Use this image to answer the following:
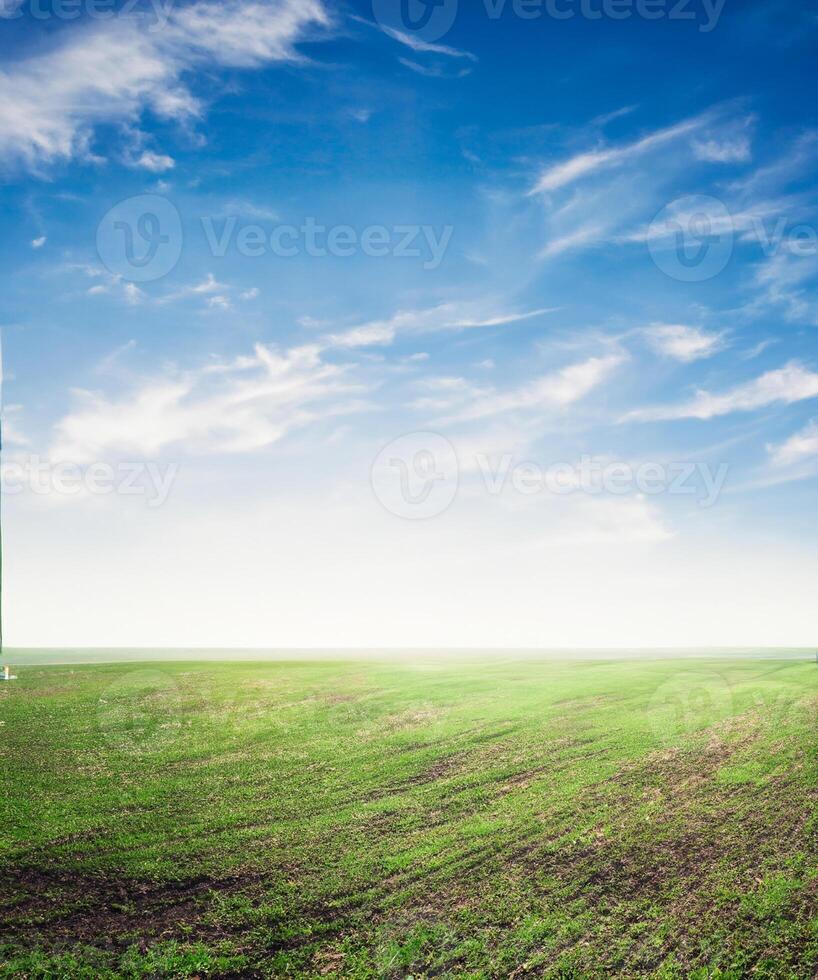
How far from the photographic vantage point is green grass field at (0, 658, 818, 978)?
40.7ft

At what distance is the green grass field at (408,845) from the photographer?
488 inches

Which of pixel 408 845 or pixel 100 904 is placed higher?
pixel 100 904

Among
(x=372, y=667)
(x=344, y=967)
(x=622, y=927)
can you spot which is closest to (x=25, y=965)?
(x=344, y=967)

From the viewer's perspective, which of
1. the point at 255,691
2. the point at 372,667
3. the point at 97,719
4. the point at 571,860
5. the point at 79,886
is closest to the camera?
the point at 79,886

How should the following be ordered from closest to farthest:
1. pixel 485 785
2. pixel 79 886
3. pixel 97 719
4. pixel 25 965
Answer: pixel 25 965 → pixel 79 886 → pixel 485 785 → pixel 97 719

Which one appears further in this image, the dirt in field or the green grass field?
Answer: the dirt in field

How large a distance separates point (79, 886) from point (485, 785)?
1386 cm

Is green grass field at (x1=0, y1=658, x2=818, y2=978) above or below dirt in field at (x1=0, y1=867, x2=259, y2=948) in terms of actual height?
below

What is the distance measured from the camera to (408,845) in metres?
17.4

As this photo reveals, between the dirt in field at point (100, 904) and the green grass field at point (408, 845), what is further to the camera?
the dirt in field at point (100, 904)

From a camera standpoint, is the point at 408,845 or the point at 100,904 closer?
the point at 100,904

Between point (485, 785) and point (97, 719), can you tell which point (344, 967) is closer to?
point (485, 785)

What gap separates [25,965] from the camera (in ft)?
38.5

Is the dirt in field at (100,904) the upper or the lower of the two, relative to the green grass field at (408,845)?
upper
